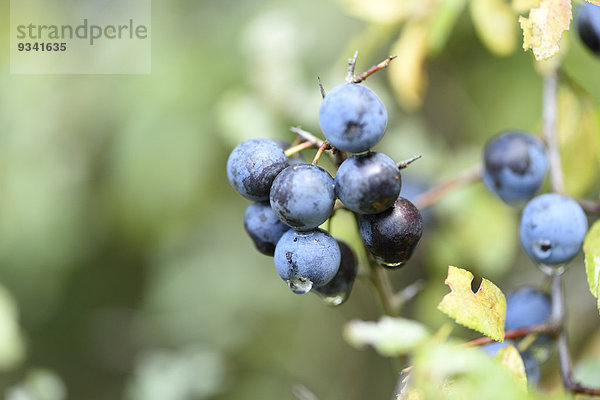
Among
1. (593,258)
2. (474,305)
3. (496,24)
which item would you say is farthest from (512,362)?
(496,24)

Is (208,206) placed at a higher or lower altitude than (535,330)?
higher

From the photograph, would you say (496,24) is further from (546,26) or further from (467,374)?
(467,374)

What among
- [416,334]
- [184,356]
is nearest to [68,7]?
[184,356]

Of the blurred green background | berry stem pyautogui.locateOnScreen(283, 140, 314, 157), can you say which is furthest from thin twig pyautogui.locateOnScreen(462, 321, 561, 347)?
the blurred green background

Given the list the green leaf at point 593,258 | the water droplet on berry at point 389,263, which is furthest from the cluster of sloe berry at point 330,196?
the green leaf at point 593,258

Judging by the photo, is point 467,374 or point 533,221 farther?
point 533,221

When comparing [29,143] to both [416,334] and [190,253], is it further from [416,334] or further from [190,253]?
[416,334]

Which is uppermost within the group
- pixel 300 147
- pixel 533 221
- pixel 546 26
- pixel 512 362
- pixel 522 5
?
pixel 522 5
